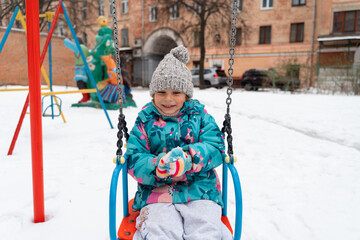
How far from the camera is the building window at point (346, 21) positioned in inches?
686

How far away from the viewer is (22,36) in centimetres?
1031

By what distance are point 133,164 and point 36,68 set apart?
0.98 m

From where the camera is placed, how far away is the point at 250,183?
2.70m

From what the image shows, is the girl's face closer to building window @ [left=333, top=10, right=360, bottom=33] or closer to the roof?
the roof

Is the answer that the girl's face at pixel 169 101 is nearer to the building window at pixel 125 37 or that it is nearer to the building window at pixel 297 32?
the building window at pixel 297 32

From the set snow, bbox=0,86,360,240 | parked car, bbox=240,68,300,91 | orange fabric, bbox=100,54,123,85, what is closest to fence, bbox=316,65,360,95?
parked car, bbox=240,68,300,91

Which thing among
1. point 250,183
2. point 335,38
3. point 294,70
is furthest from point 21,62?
point 335,38

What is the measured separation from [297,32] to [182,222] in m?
20.5

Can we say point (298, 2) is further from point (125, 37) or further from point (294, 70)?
point (125, 37)

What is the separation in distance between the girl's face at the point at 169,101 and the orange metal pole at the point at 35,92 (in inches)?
33.0

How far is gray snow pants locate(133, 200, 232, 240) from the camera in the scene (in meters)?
1.29

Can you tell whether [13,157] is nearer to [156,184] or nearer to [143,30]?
[156,184]

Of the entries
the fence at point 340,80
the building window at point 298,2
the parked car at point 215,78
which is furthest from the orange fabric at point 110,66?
the building window at point 298,2

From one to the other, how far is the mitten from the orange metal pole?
3.19 feet
